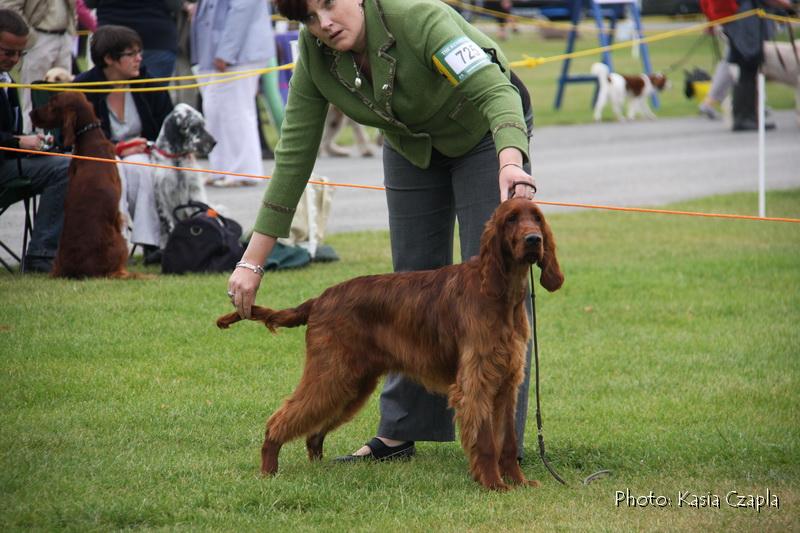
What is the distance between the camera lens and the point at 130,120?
841 cm

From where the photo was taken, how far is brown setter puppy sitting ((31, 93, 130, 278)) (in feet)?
23.4

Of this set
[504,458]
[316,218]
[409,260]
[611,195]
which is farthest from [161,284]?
[611,195]

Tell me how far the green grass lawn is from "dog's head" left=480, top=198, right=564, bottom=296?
78 centimetres

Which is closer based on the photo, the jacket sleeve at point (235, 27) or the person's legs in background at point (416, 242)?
the person's legs in background at point (416, 242)

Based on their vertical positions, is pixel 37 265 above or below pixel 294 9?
below

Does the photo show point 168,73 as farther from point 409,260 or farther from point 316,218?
point 409,260

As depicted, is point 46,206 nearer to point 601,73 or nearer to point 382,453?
point 382,453

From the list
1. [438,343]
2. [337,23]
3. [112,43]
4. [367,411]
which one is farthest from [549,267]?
[112,43]

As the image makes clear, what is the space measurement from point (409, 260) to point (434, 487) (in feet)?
2.97

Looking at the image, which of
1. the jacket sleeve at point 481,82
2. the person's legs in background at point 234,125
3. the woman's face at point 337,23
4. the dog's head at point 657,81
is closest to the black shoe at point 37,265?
the person's legs in background at point 234,125

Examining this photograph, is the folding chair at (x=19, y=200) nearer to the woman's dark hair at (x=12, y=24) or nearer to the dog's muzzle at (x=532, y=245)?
the woman's dark hair at (x=12, y=24)

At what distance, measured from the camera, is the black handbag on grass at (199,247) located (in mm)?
7539

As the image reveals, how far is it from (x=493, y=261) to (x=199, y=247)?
422 cm

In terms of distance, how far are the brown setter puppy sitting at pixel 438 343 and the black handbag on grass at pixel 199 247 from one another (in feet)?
11.7
